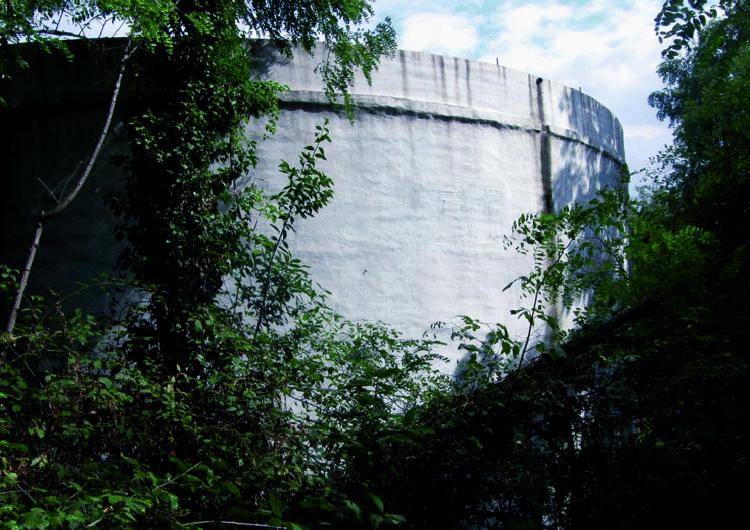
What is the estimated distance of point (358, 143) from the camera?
20.7ft

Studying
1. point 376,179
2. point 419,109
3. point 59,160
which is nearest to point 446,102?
point 419,109

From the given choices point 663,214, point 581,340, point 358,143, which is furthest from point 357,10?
point 581,340

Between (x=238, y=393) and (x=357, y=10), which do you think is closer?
(x=238, y=393)

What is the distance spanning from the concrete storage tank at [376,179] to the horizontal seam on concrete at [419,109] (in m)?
0.01

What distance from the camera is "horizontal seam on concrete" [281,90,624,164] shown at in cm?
626

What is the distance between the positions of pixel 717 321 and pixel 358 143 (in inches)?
148

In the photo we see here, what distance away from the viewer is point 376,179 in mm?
6332

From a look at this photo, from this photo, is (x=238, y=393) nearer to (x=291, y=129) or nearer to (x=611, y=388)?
(x=611, y=388)

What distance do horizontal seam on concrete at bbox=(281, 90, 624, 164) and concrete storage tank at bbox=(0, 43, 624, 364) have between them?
0.01m

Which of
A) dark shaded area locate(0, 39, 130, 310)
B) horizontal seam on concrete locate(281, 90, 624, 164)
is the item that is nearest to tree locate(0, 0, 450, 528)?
horizontal seam on concrete locate(281, 90, 624, 164)

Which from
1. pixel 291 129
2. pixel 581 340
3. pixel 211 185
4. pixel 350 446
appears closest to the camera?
pixel 350 446

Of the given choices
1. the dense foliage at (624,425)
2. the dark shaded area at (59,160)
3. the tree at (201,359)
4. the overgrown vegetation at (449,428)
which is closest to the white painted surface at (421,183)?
the tree at (201,359)

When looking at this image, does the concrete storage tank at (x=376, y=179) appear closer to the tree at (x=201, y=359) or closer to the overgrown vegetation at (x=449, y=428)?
the tree at (x=201, y=359)

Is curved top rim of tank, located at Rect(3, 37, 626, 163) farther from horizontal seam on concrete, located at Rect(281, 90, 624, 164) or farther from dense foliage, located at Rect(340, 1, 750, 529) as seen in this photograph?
dense foliage, located at Rect(340, 1, 750, 529)
